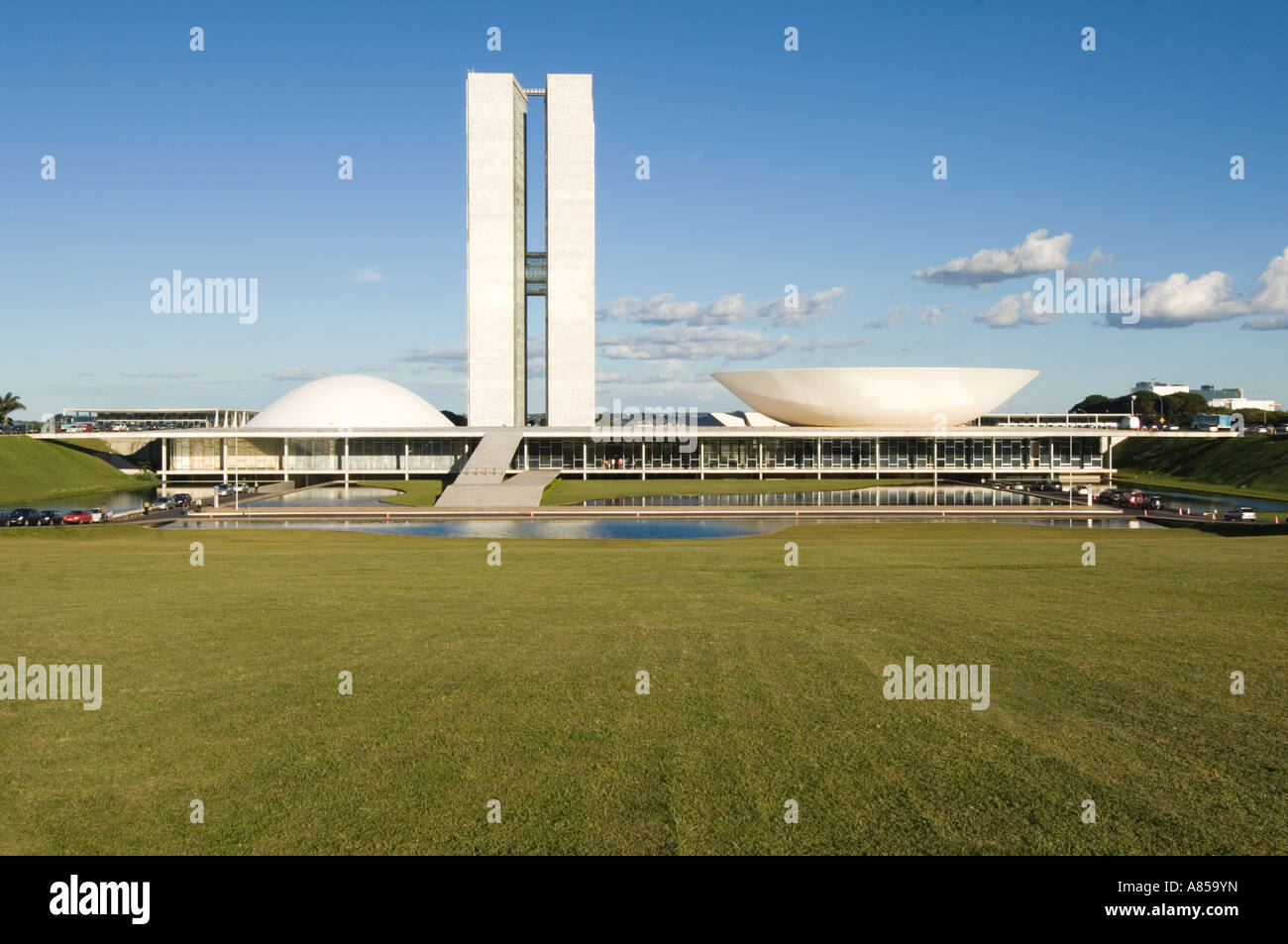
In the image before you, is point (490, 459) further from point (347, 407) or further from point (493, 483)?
point (347, 407)

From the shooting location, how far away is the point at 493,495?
4531 centimetres

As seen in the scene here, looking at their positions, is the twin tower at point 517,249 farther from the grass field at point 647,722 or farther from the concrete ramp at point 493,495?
the grass field at point 647,722

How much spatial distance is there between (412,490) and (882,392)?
32610 mm

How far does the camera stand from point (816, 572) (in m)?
17.9

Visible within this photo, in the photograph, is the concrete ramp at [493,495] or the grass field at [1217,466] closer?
the concrete ramp at [493,495]

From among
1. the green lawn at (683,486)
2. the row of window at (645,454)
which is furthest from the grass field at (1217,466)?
the green lawn at (683,486)

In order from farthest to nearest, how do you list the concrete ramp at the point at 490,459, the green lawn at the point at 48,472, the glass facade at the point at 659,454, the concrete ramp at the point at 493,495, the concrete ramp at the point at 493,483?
the glass facade at the point at 659,454
the green lawn at the point at 48,472
the concrete ramp at the point at 490,459
the concrete ramp at the point at 493,483
the concrete ramp at the point at 493,495

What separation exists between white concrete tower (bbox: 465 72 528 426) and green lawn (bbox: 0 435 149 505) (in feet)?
78.7

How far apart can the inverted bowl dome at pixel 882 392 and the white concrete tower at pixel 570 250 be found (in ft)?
37.6

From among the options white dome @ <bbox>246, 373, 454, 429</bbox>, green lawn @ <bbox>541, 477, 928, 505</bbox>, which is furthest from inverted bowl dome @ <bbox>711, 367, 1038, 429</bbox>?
white dome @ <bbox>246, 373, 454, 429</bbox>

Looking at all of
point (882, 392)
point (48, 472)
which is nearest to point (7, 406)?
point (48, 472)

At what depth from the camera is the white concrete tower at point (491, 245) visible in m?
69.8
